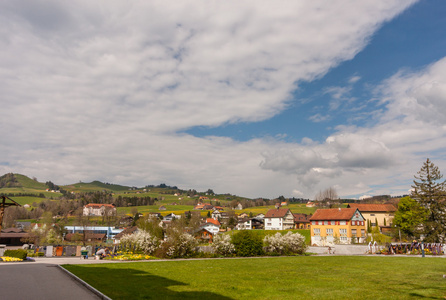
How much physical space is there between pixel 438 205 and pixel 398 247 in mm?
11379

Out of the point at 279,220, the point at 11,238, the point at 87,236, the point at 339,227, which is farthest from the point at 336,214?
the point at 11,238

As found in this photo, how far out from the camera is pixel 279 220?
127000 millimetres

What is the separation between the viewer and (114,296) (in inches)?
473

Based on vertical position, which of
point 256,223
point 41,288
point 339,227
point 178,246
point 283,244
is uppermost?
point 41,288

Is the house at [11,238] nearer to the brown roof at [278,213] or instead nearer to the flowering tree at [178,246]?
the flowering tree at [178,246]

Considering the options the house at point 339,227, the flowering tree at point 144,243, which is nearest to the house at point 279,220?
the house at point 339,227

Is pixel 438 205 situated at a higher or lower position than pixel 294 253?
higher

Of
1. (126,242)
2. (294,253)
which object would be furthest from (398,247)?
(126,242)

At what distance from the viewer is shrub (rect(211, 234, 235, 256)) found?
37.7m

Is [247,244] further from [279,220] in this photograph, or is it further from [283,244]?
[279,220]

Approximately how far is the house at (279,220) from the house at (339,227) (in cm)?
4040

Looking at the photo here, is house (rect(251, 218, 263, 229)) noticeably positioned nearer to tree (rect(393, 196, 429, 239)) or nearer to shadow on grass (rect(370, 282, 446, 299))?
tree (rect(393, 196, 429, 239))

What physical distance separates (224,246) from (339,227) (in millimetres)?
54398

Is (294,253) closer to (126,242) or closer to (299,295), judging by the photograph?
(126,242)
